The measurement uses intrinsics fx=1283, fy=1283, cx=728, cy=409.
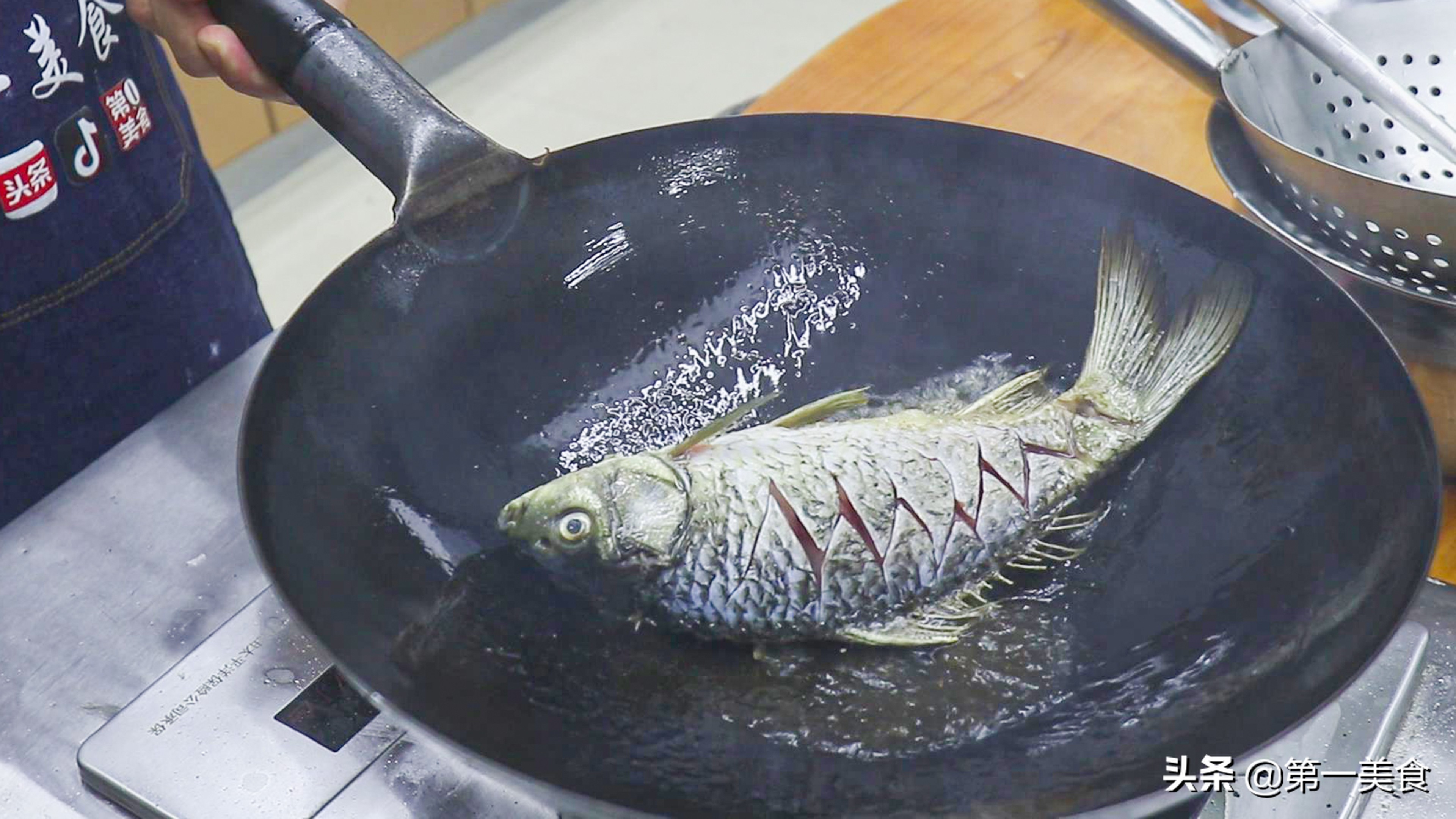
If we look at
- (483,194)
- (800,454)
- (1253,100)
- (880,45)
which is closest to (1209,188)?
(1253,100)

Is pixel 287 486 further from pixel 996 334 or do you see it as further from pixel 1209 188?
pixel 1209 188

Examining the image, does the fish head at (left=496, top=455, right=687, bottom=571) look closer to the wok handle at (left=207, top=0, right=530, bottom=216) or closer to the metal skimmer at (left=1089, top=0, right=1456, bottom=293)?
the wok handle at (left=207, top=0, right=530, bottom=216)

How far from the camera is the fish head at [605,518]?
852 mm

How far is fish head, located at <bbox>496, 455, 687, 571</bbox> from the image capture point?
2.80 ft

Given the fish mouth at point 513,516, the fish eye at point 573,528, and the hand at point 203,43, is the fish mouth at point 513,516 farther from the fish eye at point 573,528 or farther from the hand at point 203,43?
the hand at point 203,43

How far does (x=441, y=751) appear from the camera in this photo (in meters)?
0.88

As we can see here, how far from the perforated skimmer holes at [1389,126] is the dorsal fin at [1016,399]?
1.49 ft

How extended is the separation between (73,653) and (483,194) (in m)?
0.48

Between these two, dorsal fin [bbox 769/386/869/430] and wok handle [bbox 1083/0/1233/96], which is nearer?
dorsal fin [bbox 769/386/869/430]

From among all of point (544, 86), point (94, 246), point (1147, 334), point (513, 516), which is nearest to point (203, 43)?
point (94, 246)

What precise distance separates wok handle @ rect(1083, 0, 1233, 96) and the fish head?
0.65 m

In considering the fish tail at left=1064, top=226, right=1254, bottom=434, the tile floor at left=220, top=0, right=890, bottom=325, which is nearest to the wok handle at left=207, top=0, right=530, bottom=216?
the fish tail at left=1064, top=226, right=1254, bottom=434

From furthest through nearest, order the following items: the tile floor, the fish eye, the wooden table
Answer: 1. the tile floor
2. the wooden table
3. the fish eye

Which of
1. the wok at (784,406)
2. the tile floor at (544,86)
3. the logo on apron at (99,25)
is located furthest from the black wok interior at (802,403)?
the tile floor at (544,86)
